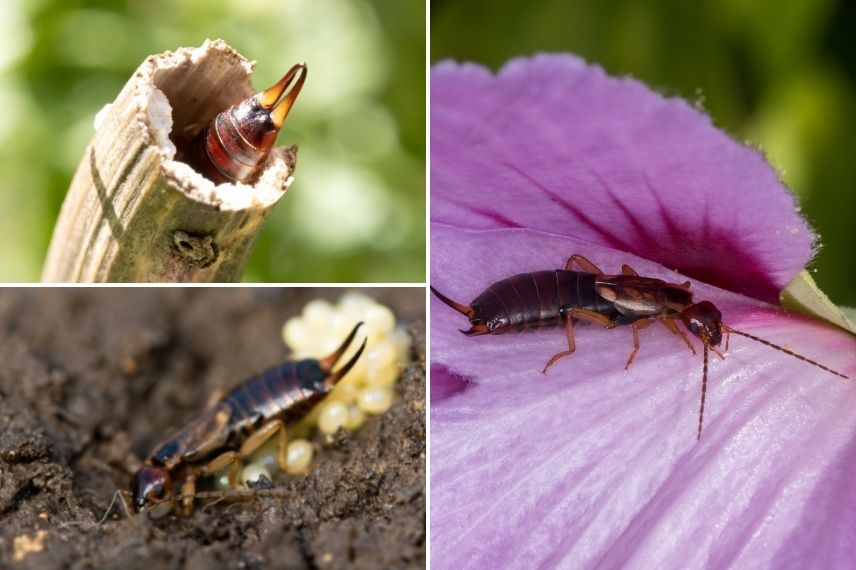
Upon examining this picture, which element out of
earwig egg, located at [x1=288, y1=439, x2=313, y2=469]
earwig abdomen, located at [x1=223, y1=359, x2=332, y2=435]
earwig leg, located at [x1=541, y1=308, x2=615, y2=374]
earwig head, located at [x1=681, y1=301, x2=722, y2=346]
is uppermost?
earwig head, located at [x1=681, y1=301, x2=722, y2=346]

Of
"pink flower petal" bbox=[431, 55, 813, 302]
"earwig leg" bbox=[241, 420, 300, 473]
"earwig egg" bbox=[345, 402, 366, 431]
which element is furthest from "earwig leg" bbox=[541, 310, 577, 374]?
"earwig leg" bbox=[241, 420, 300, 473]

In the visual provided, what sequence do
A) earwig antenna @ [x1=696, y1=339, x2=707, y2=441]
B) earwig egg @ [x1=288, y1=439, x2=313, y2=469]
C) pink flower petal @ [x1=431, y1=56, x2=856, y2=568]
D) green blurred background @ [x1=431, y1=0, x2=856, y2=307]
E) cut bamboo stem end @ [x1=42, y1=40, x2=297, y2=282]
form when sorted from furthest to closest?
green blurred background @ [x1=431, y1=0, x2=856, y2=307] < earwig egg @ [x1=288, y1=439, x2=313, y2=469] < earwig antenna @ [x1=696, y1=339, x2=707, y2=441] < pink flower petal @ [x1=431, y1=56, x2=856, y2=568] < cut bamboo stem end @ [x1=42, y1=40, x2=297, y2=282]

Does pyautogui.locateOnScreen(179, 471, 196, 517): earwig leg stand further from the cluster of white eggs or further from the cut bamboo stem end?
the cut bamboo stem end

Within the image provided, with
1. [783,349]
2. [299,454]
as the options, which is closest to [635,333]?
[783,349]

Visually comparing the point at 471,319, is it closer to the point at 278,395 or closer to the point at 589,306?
the point at 589,306

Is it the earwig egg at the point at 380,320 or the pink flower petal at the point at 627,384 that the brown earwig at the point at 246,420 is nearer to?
the earwig egg at the point at 380,320

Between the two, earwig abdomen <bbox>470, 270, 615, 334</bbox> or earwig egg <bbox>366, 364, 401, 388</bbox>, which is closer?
earwig abdomen <bbox>470, 270, 615, 334</bbox>

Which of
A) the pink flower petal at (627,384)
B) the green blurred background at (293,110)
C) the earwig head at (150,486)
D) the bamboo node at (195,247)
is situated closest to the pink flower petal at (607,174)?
the pink flower petal at (627,384)
